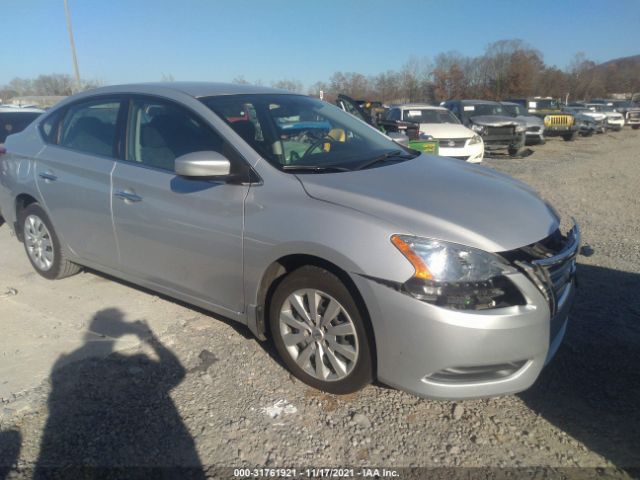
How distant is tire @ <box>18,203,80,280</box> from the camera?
14.3 feet

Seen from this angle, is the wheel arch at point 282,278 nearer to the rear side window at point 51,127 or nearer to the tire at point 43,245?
the tire at point 43,245

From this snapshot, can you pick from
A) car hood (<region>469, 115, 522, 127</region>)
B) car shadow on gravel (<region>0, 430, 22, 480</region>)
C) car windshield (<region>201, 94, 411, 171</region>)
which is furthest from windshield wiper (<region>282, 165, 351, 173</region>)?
car hood (<region>469, 115, 522, 127</region>)

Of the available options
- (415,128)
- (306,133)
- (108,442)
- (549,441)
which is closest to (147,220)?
(306,133)

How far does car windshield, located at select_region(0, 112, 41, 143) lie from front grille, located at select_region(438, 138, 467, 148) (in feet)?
25.7

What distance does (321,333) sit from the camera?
2.75 m

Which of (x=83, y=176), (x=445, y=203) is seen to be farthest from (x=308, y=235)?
(x=83, y=176)

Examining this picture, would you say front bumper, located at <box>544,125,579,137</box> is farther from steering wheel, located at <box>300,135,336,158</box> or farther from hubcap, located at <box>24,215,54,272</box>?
hubcap, located at <box>24,215,54,272</box>

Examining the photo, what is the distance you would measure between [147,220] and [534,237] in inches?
95.0

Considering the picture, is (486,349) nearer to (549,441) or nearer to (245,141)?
(549,441)

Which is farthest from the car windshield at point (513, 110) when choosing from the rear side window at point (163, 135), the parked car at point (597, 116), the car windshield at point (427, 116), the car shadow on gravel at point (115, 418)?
the car shadow on gravel at point (115, 418)

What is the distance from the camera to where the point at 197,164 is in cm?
281

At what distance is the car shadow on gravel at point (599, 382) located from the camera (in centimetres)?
248

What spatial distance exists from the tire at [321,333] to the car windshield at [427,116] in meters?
10.2

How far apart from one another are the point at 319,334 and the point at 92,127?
2.58 meters
